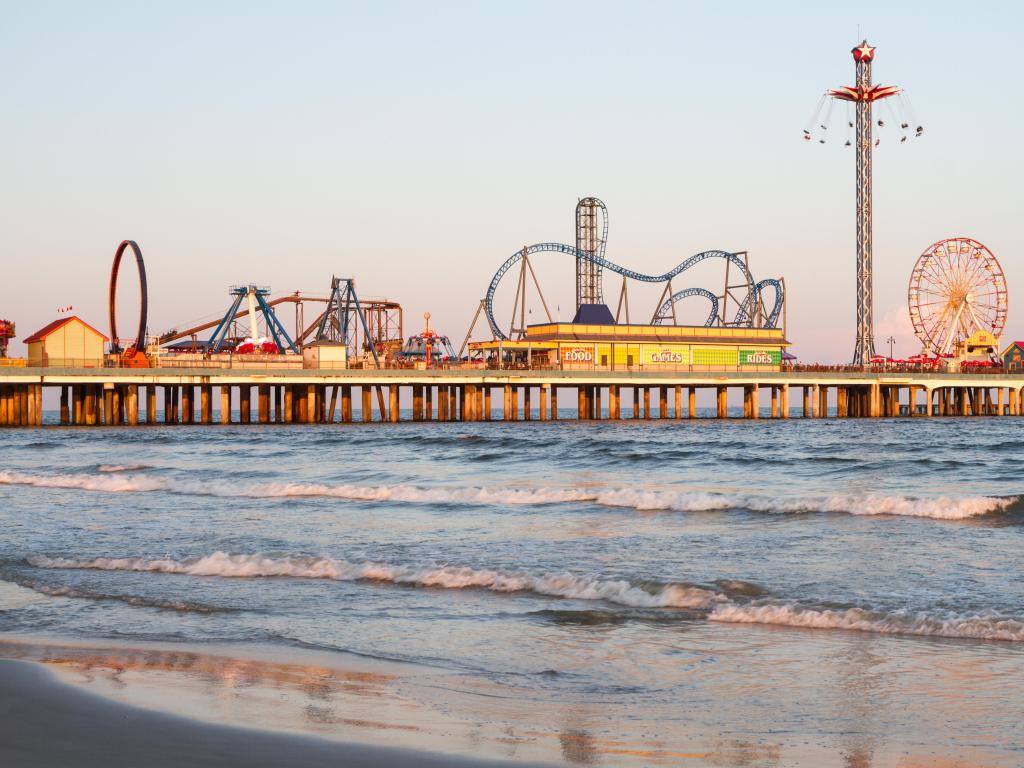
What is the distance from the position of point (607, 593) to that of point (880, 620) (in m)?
2.71

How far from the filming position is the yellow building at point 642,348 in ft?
234

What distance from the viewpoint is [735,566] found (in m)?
12.9

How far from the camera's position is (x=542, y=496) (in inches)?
863

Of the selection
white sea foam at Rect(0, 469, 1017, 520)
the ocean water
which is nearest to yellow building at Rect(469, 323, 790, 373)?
white sea foam at Rect(0, 469, 1017, 520)

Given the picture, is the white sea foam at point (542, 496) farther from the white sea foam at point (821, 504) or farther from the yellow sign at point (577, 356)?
the yellow sign at point (577, 356)

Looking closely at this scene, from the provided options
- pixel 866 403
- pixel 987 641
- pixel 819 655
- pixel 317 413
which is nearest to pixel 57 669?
pixel 819 655

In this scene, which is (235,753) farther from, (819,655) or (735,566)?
(735,566)

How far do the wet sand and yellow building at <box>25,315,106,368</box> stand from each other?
5166 cm

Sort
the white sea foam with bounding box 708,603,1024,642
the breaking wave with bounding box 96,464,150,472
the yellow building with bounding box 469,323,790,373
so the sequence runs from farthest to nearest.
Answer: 1. the yellow building with bounding box 469,323,790,373
2. the breaking wave with bounding box 96,464,150,472
3. the white sea foam with bounding box 708,603,1024,642

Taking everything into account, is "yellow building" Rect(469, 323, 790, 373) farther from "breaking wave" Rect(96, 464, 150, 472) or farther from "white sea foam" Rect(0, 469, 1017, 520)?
"white sea foam" Rect(0, 469, 1017, 520)

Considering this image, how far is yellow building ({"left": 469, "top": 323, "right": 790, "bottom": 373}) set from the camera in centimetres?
7144

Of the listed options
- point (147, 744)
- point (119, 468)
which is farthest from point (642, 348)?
point (147, 744)

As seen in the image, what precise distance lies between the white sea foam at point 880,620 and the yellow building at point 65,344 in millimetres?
50203

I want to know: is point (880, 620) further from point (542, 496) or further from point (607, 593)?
point (542, 496)
